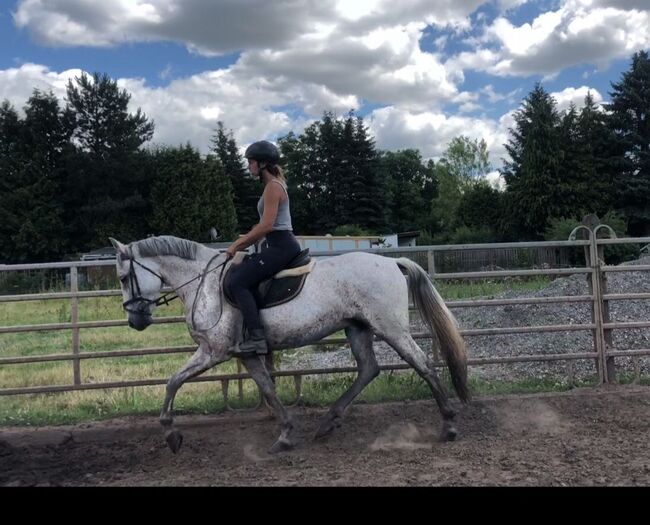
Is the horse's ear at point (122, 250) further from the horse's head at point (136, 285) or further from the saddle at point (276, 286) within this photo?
the saddle at point (276, 286)

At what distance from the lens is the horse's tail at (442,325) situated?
4863mm

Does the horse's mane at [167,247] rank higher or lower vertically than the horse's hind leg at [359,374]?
higher

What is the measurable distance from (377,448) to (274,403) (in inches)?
34.9

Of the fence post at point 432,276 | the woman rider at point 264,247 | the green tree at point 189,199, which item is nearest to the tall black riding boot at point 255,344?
the woman rider at point 264,247

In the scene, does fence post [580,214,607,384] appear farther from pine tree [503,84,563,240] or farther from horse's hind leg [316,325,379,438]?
pine tree [503,84,563,240]

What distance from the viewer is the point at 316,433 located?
4797 mm

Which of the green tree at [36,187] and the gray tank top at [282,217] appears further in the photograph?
the green tree at [36,187]

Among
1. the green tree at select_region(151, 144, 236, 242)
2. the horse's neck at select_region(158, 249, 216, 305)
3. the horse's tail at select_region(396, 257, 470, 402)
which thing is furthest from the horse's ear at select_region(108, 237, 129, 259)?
the green tree at select_region(151, 144, 236, 242)

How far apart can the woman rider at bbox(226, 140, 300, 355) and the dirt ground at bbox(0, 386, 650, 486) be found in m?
0.94

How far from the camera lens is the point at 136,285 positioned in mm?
4629

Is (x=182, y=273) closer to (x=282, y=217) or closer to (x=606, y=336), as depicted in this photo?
(x=282, y=217)

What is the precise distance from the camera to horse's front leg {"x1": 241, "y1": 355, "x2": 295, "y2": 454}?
14.8 ft

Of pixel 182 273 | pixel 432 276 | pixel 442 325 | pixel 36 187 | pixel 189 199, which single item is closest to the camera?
pixel 182 273

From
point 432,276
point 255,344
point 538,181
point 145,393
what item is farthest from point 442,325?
point 538,181
